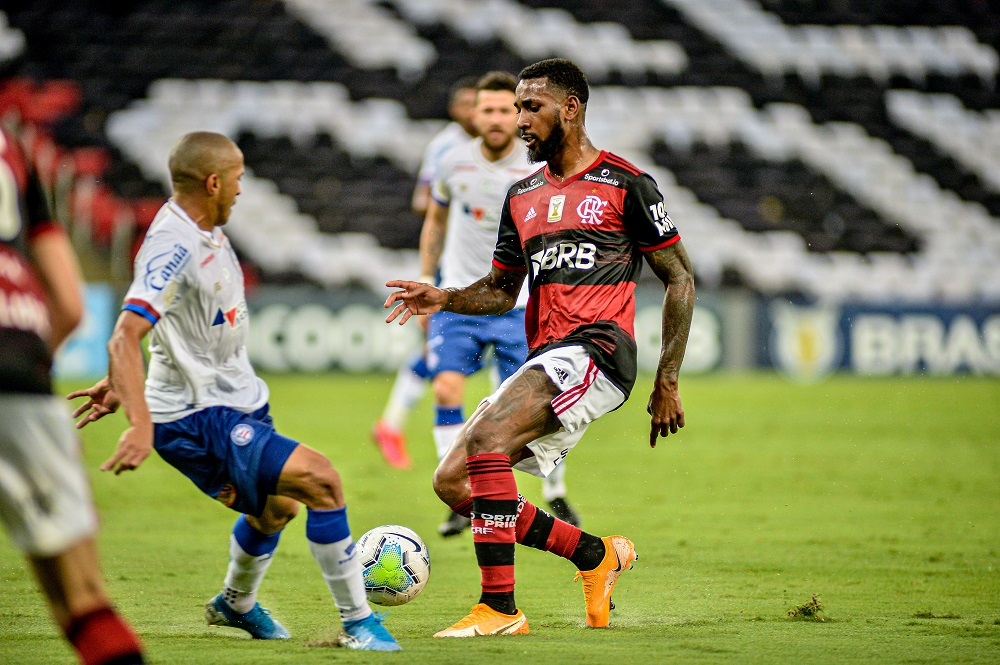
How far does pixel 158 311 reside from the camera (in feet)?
13.8

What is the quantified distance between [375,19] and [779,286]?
365 inches

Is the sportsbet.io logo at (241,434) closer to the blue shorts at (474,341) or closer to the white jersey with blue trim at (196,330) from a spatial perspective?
the white jersey with blue trim at (196,330)

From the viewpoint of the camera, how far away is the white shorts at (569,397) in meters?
4.88

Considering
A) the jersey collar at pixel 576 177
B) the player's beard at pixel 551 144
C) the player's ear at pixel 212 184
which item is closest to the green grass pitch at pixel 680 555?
the player's ear at pixel 212 184

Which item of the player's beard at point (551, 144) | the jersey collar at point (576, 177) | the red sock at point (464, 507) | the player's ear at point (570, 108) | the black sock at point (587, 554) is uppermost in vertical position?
the player's ear at point (570, 108)

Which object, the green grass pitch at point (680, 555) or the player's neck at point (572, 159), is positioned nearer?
the green grass pitch at point (680, 555)

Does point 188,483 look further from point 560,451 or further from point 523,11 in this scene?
point 523,11

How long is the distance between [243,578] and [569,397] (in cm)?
147

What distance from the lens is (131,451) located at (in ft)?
12.4

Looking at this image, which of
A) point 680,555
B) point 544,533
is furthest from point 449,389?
point 544,533

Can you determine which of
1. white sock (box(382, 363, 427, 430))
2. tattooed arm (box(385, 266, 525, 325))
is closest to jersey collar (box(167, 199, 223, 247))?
tattooed arm (box(385, 266, 525, 325))

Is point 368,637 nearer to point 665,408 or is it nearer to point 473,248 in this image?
point 665,408

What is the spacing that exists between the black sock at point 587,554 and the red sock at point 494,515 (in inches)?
17.3

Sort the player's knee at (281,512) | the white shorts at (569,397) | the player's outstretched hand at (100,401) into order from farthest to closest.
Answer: the white shorts at (569,397) < the player's knee at (281,512) < the player's outstretched hand at (100,401)
